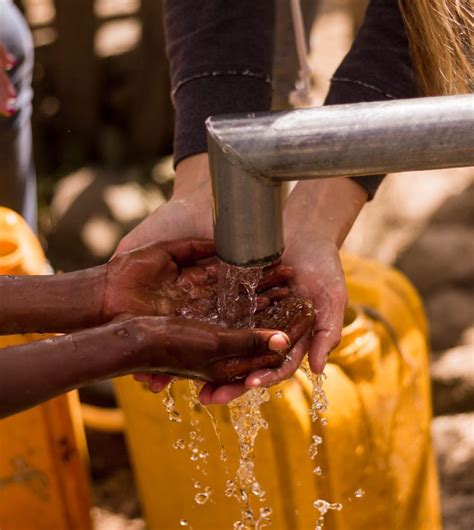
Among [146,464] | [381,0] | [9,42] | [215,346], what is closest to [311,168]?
[215,346]

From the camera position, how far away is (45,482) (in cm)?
173

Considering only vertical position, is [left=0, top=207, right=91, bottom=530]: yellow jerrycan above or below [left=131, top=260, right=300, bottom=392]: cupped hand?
below

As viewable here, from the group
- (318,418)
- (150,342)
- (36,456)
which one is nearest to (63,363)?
(150,342)

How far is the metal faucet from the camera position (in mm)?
950

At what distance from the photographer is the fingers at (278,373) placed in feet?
3.87

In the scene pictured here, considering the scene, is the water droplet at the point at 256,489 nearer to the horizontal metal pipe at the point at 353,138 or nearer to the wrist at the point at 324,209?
the wrist at the point at 324,209

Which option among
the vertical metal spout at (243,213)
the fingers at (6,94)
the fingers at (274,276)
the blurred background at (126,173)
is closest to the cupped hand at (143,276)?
the fingers at (274,276)

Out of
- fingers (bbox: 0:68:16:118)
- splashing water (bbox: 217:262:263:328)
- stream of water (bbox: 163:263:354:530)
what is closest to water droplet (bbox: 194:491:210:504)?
stream of water (bbox: 163:263:354:530)

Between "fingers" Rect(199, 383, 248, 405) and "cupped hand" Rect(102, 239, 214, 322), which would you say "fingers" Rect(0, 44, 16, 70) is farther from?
"fingers" Rect(199, 383, 248, 405)

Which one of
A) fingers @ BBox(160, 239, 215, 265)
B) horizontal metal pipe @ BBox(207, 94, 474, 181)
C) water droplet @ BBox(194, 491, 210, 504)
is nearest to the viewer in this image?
horizontal metal pipe @ BBox(207, 94, 474, 181)

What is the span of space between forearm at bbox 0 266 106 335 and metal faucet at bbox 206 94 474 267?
33cm

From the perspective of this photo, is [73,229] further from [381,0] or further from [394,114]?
[394,114]

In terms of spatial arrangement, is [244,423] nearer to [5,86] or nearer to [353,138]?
[353,138]

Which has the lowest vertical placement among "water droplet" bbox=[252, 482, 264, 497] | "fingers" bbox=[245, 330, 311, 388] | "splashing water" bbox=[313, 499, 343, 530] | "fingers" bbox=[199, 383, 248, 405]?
"splashing water" bbox=[313, 499, 343, 530]
